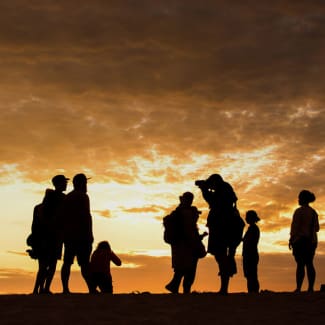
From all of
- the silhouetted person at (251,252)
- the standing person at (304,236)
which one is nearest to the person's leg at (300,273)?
the standing person at (304,236)

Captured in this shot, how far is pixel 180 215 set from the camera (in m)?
14.0

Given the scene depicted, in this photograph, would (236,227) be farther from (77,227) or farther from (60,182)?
(60,182)

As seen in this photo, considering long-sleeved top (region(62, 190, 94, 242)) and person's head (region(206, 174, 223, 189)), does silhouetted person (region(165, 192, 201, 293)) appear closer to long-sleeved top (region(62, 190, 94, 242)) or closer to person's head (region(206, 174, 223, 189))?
person's head (region(206, 174, 223, 189))

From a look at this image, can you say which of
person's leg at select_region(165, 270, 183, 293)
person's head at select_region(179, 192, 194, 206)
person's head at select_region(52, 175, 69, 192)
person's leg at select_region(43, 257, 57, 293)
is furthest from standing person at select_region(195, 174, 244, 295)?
person's leg at select_region(43, 257, 57, 293)

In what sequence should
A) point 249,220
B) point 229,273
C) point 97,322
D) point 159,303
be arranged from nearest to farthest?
point 97,322 < point 159,303 < point 229,273 < point 249,220

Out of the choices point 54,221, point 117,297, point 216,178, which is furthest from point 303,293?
→ point 54,221

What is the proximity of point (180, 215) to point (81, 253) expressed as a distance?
220cm

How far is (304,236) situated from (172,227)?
8.91 ft

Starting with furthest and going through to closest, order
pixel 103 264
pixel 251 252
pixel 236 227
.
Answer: pixel 251 252, pixel 103 264, pixel 236 227

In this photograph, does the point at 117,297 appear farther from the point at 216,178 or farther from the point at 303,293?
the point at 303,293

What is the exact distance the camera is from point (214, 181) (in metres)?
12.7

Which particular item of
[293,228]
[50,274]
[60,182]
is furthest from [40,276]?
[293,228]

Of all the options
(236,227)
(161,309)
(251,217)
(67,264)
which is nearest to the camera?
(161,309)

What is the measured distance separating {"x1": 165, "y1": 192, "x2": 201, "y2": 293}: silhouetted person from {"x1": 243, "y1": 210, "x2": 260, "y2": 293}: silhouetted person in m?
2.39
